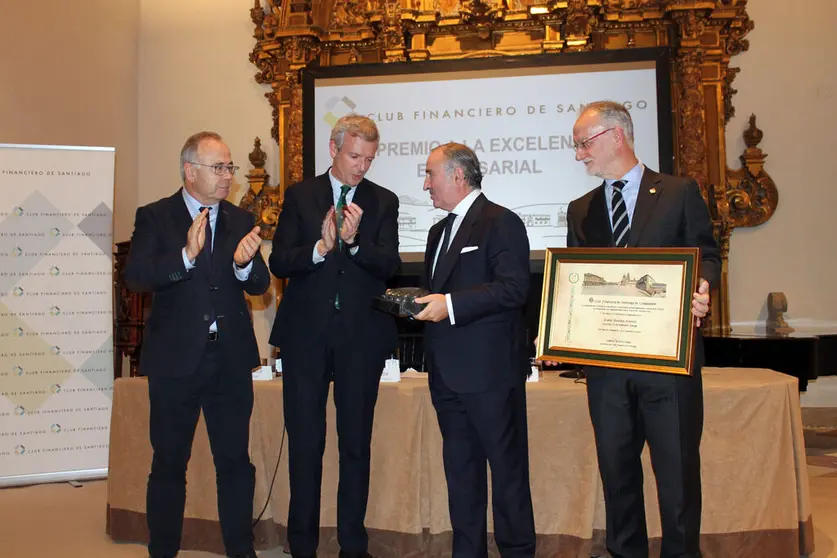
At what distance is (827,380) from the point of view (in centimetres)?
688

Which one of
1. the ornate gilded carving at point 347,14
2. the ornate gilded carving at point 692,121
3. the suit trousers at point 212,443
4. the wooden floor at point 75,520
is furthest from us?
the ornate gilded carving at point 347,14

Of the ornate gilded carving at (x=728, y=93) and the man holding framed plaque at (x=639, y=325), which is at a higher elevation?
the ornate gilded carving at (x=728, y=93)

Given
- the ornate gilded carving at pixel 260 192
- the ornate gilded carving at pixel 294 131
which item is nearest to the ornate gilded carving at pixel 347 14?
the ornate gilded carving at pixel 294 131

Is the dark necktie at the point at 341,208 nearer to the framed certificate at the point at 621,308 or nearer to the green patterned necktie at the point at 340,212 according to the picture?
the green patterned necktie at the point at 340,212

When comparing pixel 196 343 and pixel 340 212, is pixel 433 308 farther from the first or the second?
pixel 196 343

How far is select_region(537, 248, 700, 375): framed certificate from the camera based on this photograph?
236cm

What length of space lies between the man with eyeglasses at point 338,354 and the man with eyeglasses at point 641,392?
0.86 meters

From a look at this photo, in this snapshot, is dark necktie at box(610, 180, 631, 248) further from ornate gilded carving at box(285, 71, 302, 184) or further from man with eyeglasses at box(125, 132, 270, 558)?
ornate gilded carving at box(285, 71, 302, 184)

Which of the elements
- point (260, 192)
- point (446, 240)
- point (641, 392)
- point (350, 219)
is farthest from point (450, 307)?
point (260, 192)

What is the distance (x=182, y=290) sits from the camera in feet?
9.68

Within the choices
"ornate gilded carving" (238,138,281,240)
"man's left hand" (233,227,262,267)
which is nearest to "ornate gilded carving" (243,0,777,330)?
"ornate gilded carving" (238,138,281,240)

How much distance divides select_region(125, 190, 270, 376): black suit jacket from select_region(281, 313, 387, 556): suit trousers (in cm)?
26

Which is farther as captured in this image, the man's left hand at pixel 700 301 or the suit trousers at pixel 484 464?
the suit trousers at pixel 484 464

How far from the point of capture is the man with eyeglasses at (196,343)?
289 cm
